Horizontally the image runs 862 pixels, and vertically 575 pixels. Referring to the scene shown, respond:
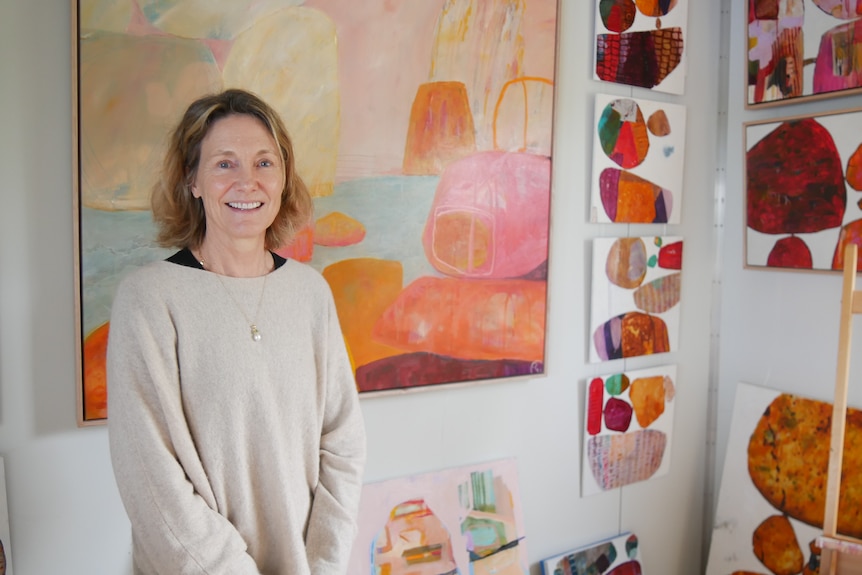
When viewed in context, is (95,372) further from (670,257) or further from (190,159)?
(670,257)

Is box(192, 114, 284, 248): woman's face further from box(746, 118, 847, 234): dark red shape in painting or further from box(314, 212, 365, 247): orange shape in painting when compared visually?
box(746, 118, 847, 234): dark red shape in painting

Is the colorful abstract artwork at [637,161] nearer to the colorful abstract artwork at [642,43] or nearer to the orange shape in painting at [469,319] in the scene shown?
the colorful abstract artwork at [642,43]

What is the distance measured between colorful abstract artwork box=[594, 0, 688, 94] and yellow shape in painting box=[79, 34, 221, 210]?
3.98 ft

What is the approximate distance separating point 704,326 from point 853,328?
1.64 ft

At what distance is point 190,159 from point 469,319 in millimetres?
912

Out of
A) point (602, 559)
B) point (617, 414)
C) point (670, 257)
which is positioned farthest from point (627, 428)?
point (670, 257)

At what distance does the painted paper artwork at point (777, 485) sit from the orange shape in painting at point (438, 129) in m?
1.32

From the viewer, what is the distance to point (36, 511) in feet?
4.51

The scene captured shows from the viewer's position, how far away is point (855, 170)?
1.92m

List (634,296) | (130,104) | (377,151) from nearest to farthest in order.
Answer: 1. (130,104)
2. (377,151)
3. (634,296)

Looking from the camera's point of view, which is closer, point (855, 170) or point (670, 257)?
point (855, 170)

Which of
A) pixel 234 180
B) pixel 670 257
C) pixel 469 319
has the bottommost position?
pixel 469 319

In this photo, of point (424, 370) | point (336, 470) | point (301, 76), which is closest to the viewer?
point (336, 470)

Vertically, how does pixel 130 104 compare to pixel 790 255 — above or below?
above
